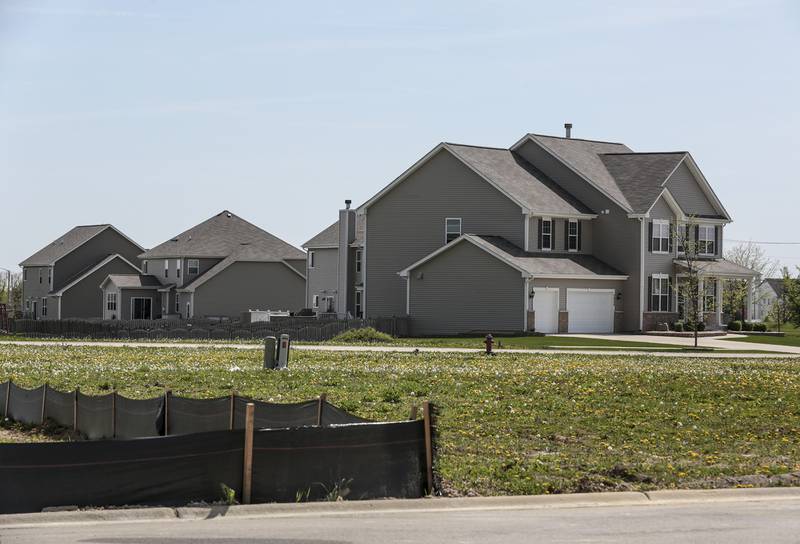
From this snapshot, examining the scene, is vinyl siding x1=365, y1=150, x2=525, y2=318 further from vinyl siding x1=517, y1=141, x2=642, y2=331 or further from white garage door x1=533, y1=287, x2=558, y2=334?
vinyl siding x1=517, y1=141, x2=642, y2=331

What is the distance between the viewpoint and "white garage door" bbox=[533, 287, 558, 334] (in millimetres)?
59031

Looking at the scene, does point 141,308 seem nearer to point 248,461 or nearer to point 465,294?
point 465,294

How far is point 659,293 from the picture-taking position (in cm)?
6372

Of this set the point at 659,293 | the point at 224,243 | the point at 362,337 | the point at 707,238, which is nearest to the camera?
the point at 362,337

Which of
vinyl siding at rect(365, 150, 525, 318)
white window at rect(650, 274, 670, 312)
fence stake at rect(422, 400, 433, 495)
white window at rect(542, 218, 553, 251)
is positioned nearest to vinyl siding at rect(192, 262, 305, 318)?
vinyl siding at rect(365, 150, 525, 318)

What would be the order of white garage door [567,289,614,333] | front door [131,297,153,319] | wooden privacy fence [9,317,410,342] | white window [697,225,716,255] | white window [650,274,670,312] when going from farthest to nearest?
front door [131,297,153,319], white window [697,225,716,255], white window [650,274,670,312], white garage door [567,289,614,333], wooden privacy fence [9,317,410,342]

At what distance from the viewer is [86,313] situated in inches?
3770

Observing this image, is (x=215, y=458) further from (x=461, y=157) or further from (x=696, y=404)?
(x=461, y=157)

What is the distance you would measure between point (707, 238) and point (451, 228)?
15.1 metres

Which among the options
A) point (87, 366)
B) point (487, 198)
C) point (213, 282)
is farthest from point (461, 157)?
point (87, 366)

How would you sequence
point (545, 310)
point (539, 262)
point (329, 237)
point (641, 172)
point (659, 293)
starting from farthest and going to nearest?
1. point (329, 237)
2. point (641, 172)
3. point (659, 293)
4. point (539, 262)
5. point (545, 310)

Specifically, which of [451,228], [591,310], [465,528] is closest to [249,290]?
[451,228]

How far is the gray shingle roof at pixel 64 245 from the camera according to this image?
322ft

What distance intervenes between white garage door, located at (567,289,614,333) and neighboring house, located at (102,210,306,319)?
31.0 metres
